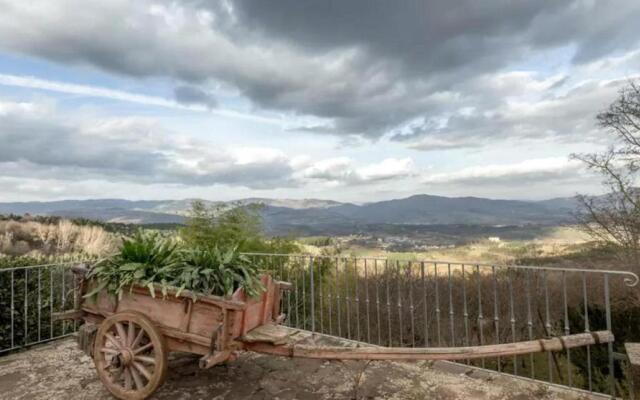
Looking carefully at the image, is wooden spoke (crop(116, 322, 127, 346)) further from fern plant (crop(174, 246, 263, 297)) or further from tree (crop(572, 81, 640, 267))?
tree (crop(572, 81, 640, 267))

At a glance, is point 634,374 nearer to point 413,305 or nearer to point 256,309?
point 256,309

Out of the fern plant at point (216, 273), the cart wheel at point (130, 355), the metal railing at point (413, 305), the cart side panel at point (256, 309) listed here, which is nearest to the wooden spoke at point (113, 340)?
the cart wheel at point (130, 355)

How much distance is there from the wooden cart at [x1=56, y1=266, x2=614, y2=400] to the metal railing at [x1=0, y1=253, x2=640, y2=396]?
169cm

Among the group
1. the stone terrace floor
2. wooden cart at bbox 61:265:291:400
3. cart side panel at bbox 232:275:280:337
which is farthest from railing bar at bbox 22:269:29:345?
cart side panel at bbox 232:275:280:337

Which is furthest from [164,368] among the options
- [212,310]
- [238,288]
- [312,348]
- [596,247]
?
[596,247]

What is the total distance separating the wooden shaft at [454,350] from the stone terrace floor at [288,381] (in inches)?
26.6

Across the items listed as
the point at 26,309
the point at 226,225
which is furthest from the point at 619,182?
the point at 26,309

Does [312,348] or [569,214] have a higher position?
[569,214]

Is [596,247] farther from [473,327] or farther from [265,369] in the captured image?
[265,369]

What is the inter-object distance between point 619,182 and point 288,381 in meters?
12.1

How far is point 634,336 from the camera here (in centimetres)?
985

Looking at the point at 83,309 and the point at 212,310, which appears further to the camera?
the point at 83,309

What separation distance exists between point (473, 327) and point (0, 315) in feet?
38.1

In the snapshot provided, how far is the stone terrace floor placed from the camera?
3.31m
